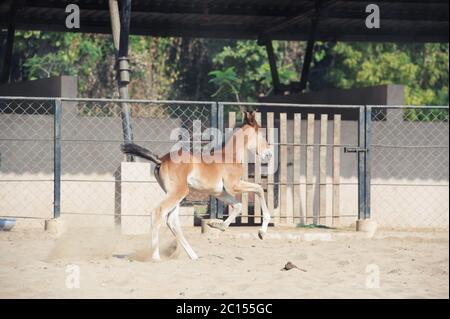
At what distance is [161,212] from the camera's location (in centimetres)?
1038

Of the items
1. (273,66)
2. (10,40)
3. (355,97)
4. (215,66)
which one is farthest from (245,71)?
(10,40)

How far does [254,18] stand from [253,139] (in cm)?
766

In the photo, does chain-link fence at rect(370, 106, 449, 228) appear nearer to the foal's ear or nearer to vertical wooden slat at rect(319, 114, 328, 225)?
vertical wooden slat at rect(319, 114, 328, 225)

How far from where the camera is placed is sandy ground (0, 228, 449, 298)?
8.23m

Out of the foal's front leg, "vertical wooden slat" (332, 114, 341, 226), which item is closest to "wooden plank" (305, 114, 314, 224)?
"vertical wooden slat" (332, 114, 341, 226)

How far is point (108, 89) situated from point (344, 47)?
10248mm

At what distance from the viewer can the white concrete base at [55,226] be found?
1313cm

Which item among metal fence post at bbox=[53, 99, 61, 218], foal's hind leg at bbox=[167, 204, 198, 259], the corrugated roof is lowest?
foal's hind leg at bbox=[167, 204, 198, 259]

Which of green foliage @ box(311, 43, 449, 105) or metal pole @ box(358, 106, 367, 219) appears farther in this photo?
green foliage @ box(311, 43, 449, 105)

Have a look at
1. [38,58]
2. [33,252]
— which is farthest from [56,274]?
[38,58]

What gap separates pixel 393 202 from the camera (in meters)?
15.9

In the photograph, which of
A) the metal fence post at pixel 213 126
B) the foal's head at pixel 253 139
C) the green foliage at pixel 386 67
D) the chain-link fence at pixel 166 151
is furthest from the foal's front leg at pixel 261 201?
the green foliage at pixel 386 67

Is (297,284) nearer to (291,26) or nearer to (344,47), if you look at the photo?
(291,26)

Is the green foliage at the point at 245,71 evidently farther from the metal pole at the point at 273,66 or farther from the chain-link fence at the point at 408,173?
the chain-link fence at the point at 408,173
